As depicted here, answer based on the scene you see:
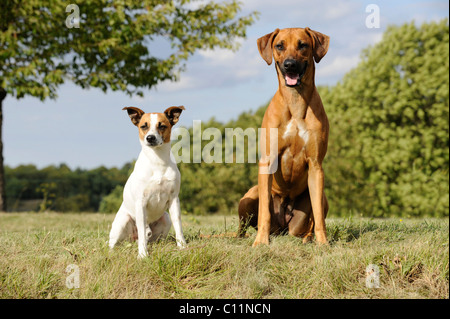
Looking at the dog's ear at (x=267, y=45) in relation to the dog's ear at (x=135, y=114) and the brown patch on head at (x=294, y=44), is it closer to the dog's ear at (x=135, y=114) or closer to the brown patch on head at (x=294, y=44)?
the brown patch on head at (x=294, y=44)

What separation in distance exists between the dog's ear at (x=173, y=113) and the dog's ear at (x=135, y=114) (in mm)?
268

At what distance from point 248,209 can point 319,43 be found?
211 centimetres

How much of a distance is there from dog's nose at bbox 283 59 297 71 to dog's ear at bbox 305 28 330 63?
42cm

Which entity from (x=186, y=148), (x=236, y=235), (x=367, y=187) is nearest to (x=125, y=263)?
(x=236, y=235)

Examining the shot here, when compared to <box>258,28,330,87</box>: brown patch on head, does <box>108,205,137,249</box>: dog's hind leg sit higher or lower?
lower

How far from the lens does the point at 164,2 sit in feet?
40.8

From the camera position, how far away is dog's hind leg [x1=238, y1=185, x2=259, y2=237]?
5.46m

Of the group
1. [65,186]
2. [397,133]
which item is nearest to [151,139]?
[65,186]

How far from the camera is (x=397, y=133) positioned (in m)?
16.8

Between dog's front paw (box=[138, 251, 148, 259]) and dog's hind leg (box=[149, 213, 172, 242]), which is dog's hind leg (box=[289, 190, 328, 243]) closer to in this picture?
dog's hind leg (box=[149, 213, 172, 242])

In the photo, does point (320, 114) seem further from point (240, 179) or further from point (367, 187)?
point (367, 187)
